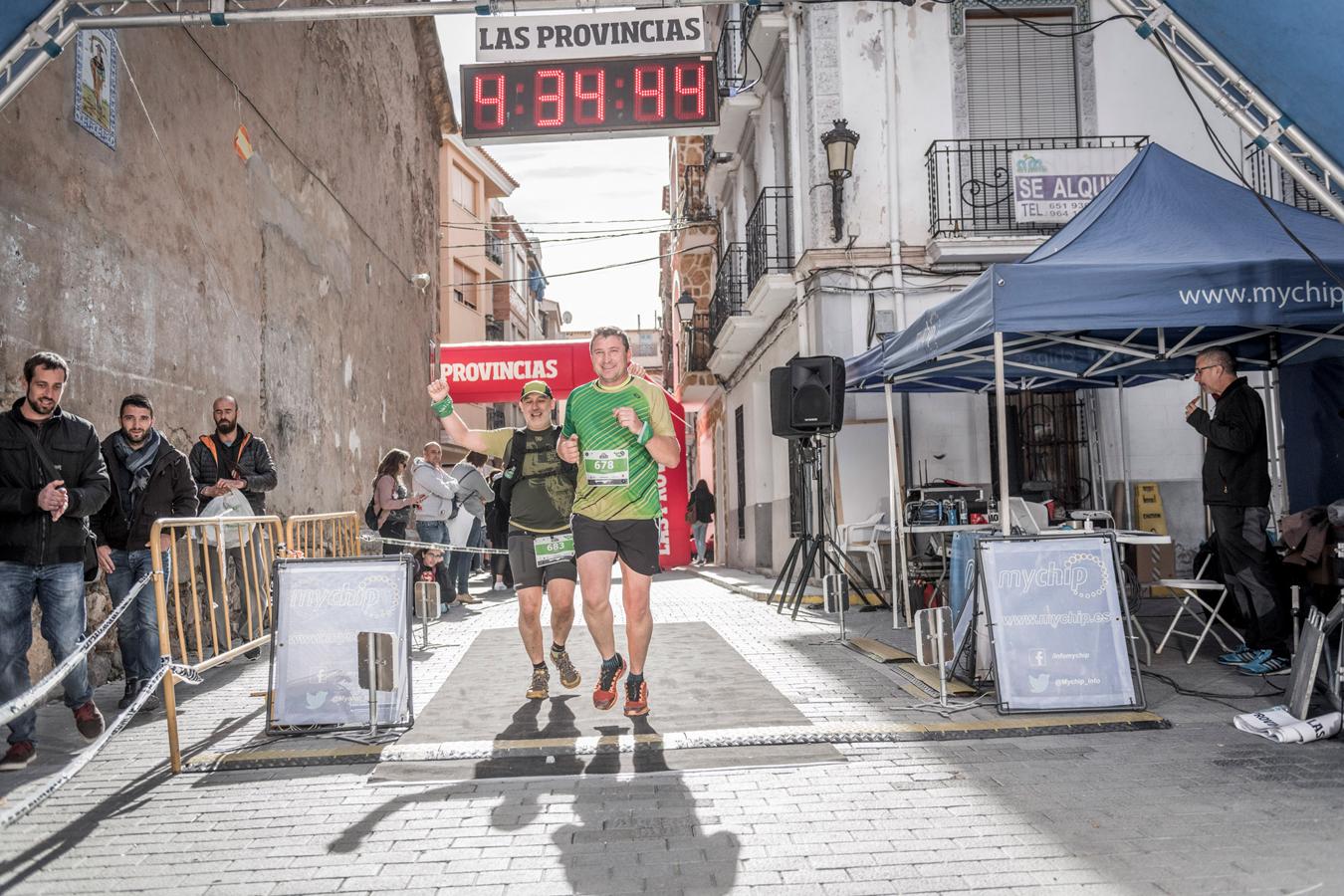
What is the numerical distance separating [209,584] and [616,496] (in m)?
2.36

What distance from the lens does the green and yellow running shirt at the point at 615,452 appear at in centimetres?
592

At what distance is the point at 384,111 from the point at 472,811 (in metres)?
17.7

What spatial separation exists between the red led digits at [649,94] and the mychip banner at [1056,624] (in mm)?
4514

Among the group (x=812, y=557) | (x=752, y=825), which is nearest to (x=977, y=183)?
(x=812, y=557)

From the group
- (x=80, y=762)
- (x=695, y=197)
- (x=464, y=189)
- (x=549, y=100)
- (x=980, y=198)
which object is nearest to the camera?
(x=80, y=762)

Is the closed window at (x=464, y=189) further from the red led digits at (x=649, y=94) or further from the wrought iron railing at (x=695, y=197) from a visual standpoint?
the red led digits at (x=649, y=94)

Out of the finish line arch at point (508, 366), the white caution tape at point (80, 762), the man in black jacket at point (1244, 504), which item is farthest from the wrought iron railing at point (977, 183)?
the white caution tape at point (80, 762)

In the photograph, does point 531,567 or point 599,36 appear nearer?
point 531,567

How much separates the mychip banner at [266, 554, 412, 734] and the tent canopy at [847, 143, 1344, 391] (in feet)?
12.9

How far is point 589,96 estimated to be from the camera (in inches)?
340

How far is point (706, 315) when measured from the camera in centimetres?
2512

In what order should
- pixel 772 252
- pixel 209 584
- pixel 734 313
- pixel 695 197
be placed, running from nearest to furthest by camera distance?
pixel 209 584
pixel 772 252
pixel 734 313
pixel 695 197

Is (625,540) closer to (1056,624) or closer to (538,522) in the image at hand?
(538,522)

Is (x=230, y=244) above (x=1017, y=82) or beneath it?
beneath
